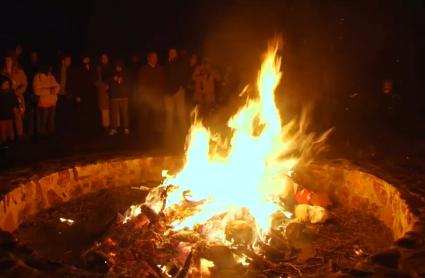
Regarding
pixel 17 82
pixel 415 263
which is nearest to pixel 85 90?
pixel 17 82

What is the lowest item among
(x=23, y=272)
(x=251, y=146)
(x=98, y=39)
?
(x=23, y=272)

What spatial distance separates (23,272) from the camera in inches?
163

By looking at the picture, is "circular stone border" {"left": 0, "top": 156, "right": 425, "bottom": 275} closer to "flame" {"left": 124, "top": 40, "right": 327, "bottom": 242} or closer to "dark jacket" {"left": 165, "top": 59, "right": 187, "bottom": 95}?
"flame" {"left": 124, "top": 40, "right": 327, "bottom": 242}

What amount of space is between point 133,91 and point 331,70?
479 cm

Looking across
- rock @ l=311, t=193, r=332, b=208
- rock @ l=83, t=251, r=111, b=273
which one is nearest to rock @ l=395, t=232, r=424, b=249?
rock @ l=311, t=193, r=332, b=208

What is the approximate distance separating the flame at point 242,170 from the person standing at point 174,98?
2.54m

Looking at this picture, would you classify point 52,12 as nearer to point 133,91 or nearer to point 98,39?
point 98,39

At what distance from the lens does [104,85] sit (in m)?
11.0

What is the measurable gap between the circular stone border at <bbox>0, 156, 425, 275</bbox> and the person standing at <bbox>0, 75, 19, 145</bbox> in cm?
306

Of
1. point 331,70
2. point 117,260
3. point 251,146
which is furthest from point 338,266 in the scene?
point 331,70

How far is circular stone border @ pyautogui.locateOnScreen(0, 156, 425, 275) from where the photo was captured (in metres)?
6.09

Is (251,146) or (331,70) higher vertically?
(331,70)

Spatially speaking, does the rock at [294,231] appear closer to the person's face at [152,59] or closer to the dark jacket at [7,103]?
the person's face at [152,59]

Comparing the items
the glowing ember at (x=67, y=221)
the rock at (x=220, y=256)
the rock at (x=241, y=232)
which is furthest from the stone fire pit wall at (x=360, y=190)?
the glowing ember at (x=67, y=221)
